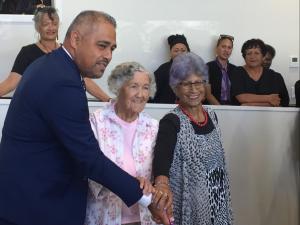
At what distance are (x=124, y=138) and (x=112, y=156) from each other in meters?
0.09

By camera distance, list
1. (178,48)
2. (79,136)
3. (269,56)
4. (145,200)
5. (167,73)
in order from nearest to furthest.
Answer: (79,136), (145,200), (167,73), (178,48), (269,56)

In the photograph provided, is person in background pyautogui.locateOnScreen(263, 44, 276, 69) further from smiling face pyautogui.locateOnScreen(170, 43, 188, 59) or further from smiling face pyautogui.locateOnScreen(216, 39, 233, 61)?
smiling face pyautogui.locateOnScreen(170, 43, 188, 59)

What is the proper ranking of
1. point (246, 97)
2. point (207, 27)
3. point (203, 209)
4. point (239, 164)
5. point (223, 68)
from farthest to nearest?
point (207, 27) → point (223, 68) → point (246, 97) → point (239, 164) → point (203, 209)

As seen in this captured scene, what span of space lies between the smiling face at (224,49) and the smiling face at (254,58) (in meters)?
0.68

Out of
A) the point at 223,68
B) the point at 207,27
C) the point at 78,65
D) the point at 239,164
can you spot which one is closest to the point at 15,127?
the point at 78,65

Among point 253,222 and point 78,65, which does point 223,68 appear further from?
point 78,65

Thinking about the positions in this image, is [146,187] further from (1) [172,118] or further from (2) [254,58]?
(2) [254,58]

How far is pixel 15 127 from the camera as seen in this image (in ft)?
5.45

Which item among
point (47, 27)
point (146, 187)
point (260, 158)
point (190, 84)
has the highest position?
point (47, 27)

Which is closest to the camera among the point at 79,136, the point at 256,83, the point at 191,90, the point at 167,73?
the point at 79,136

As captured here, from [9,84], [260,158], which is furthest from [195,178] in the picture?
[9,84]

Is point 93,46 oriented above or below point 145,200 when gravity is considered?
above

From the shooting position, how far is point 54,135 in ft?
5.45

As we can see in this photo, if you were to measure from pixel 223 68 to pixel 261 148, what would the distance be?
1611 millimetres
